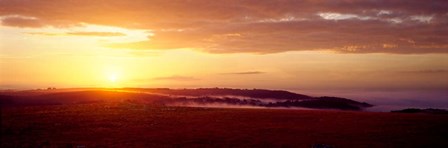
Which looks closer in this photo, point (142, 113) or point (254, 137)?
point (254, 137)

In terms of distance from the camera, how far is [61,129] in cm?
4178

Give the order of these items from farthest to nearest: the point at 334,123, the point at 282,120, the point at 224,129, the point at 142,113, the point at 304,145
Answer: the point at 142,113, the point at 282,120, the point at 334,123, the point at 224,129, the point at 304,145

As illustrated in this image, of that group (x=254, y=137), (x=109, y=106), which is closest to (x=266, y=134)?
(x=254, y=137)

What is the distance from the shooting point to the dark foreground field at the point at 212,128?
3309 centimetres

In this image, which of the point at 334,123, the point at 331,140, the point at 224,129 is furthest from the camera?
the point at 334,123

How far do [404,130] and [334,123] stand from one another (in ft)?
24.3

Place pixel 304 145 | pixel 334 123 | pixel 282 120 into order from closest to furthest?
1. pixel 304 145
2. pixel 334 123
3. pixel 282 120

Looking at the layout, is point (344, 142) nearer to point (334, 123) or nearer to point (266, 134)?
point (266, 134)

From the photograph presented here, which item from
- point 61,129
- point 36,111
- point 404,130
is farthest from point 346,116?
point 36,111

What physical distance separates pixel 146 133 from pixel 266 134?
10360 millimetres

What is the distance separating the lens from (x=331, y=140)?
1340 inches

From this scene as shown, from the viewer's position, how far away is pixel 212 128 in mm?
41031

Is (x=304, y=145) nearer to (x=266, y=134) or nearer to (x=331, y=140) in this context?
(x=331, y=140)

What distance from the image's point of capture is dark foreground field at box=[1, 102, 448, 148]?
33.1m
